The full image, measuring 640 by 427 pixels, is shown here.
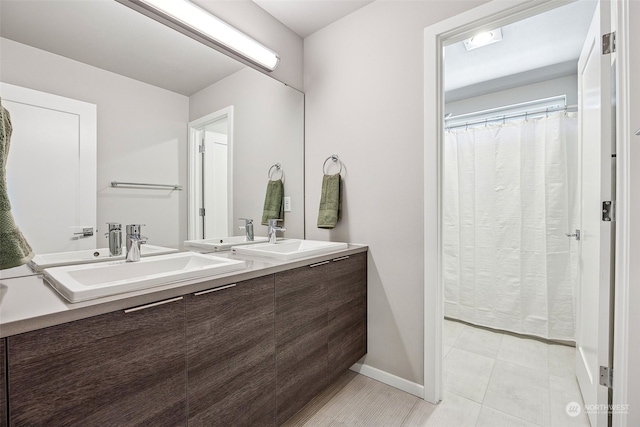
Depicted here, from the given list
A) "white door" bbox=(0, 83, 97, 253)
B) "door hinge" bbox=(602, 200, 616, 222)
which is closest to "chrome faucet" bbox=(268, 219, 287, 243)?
"white door" bbox=(0, 83, 97, 253)

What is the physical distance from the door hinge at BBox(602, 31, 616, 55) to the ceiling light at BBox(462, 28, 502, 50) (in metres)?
1.04

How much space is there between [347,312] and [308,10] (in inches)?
75.1

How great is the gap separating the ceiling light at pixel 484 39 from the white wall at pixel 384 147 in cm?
80

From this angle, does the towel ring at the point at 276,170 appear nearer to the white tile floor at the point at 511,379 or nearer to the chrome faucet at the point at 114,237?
the chrome faucet at the point at 114,237

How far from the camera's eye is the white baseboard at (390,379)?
1700 mm

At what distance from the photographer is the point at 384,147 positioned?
71.6 inches

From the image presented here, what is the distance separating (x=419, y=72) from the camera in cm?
168

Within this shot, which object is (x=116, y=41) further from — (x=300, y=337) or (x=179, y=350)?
(x=300, y=337)

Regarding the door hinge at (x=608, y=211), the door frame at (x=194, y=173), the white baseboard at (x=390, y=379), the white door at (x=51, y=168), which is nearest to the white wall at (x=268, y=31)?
the door frame at (x=194, y=173)

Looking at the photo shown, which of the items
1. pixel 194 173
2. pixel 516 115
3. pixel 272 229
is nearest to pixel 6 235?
pixel 194 173

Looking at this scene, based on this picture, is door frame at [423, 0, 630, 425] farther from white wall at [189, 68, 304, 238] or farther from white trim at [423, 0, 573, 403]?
white wall at [189, 68, 304, 238]

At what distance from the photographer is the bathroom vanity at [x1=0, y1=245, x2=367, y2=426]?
699mm

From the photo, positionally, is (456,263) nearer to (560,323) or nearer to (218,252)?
(560,323)

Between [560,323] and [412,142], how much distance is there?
6.33 ft
